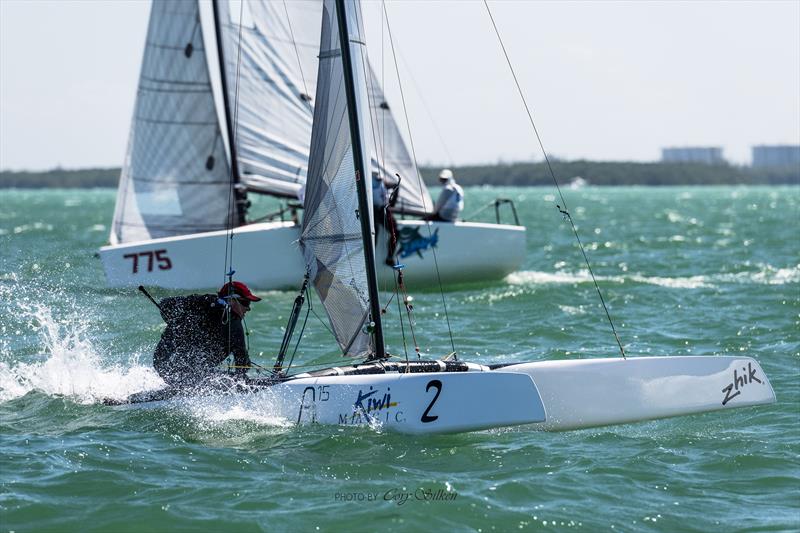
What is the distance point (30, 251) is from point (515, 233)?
1026cm

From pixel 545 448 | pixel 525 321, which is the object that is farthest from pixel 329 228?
pixel 525 321

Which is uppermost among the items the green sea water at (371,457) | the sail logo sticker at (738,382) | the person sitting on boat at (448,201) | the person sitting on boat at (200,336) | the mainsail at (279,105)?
the mainsail at (279,105)

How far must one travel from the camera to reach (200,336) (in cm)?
906

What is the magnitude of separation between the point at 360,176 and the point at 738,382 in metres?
3.07

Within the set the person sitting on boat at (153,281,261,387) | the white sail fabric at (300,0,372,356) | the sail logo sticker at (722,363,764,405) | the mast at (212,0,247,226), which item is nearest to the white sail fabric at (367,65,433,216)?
the mast at (212,0,247,226)

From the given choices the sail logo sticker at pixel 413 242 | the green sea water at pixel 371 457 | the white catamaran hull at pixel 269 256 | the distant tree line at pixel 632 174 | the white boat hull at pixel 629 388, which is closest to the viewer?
the green sea water at pixel 371 457

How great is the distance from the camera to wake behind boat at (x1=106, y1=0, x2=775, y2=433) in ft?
27.3

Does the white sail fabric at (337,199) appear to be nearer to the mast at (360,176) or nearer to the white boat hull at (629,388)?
the mast at (360,176)

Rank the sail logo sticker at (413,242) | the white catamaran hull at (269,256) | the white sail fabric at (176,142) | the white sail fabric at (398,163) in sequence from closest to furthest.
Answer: the white catamaran hull at (269,256), the sail logo sticker at (413,242), the white sail fabric at (398,163), the white sail fabric at (176,142)

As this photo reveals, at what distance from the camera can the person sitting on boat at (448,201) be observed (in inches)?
675

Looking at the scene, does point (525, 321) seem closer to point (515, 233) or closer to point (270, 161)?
point (515, 233)

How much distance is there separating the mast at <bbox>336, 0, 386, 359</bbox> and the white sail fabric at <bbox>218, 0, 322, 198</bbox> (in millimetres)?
8372

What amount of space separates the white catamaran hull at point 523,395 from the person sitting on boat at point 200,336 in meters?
0.21

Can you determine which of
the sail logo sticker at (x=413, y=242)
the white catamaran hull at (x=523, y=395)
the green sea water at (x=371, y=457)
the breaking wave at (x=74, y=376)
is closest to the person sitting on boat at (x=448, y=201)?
the sail logo sticker at (x=413, y=242)
